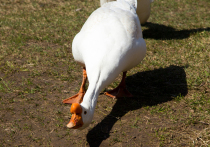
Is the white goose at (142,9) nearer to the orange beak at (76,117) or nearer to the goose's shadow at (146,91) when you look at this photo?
the goose's shadow at (146,91)

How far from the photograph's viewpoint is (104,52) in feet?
10.3

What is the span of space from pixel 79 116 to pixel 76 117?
0.04 metres

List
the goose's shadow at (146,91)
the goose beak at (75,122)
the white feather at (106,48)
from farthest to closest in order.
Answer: the goose's shadow at (146,91), the white feather at (106,48), the goose beak at (75,122)

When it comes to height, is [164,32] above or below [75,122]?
below

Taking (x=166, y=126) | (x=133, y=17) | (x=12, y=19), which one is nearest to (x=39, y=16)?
(x=12, y=19)

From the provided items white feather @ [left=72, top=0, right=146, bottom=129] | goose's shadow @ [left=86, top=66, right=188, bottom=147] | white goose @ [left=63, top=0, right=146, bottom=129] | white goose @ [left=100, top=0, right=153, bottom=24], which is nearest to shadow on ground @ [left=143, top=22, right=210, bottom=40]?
white goose @ [left=100, top=0, right=153, bottom=24]

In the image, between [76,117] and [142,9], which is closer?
[76,117]

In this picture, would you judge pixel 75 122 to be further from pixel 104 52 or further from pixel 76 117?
pixel 104 52

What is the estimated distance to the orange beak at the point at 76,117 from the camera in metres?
2.54

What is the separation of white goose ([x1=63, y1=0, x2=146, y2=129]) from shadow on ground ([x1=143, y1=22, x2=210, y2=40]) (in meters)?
2.70

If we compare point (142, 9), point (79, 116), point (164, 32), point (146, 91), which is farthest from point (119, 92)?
point (164, 32)

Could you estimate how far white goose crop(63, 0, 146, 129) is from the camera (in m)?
2.82

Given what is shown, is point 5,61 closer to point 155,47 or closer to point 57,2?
point 155,47

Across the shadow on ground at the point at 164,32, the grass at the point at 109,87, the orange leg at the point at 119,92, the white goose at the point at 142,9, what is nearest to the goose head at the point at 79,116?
the grass at the point at 109,87
